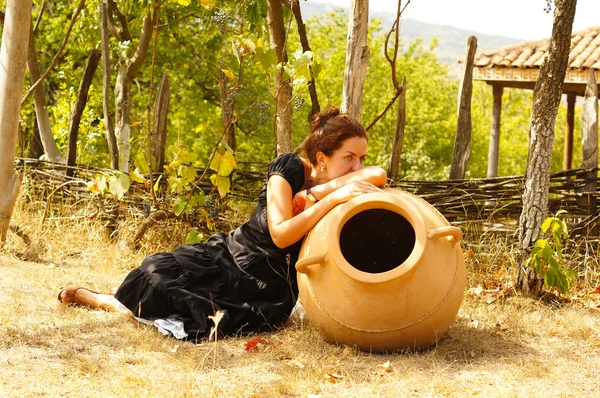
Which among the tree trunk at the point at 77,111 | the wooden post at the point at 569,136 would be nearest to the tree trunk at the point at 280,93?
the tree trunk at the point at 77,111

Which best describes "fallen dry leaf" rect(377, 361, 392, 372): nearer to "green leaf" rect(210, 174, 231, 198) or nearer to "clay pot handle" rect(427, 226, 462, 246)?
"clay pot handle" rect(427, 226, 462, 246)

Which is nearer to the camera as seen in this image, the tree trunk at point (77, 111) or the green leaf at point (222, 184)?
the green leaf at point (222, 184)

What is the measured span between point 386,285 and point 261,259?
0.94 m

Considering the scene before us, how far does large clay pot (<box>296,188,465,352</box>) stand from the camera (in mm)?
3354

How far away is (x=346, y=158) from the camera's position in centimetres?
378

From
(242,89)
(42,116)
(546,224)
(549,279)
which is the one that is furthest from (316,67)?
(42,116)

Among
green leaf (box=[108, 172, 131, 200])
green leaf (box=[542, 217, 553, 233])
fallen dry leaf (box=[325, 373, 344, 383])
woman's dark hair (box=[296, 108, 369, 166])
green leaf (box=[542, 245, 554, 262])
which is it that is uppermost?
woman's dark hair (box=[296, 108, 369, 166])

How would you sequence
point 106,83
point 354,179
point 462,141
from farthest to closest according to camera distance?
1. point 106,83
2. point 462,141
3. point 354,179

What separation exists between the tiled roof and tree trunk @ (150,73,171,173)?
6.48m

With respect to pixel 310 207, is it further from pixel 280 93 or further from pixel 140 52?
pixel 140 52

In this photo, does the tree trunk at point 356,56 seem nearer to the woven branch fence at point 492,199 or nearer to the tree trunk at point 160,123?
the woven branch fence at point 492,199

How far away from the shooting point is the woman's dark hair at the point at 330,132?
3.75 meters

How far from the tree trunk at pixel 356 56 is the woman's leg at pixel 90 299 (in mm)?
2013

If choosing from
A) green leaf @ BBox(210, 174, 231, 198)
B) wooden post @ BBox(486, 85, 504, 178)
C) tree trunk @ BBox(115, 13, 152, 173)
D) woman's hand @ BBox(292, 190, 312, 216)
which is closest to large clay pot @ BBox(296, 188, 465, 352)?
woman's hand @ BBox(292, 190, 312, 216)
